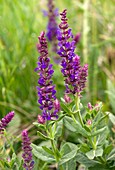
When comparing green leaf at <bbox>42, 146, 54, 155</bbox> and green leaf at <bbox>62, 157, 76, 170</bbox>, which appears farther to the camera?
green leaf at <bbox>62, 157, 76, 170</bbox>

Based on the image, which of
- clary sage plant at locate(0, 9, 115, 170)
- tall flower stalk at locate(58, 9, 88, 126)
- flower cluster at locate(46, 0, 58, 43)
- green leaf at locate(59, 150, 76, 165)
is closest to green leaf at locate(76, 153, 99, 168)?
clary sage plant at locate(0, 9, 115, 170)

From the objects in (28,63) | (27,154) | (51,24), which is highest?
(51,24)

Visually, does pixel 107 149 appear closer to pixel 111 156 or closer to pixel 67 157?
pixel 111 156

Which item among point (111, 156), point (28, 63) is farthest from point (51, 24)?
point (111, 156)

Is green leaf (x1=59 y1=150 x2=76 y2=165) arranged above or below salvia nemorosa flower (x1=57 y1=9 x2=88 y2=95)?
below

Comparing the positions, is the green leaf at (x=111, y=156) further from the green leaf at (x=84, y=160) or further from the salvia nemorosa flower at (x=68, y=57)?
the salvia nemorosa flower at (x=68, y=57)

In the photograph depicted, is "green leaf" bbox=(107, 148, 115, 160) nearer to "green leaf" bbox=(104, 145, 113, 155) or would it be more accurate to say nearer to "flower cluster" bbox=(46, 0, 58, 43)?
"green leaf" bbox=(104, 145, 113, 155)

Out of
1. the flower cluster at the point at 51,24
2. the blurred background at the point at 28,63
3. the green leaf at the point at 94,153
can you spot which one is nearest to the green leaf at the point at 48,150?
the green leaf at the point at 94,153
